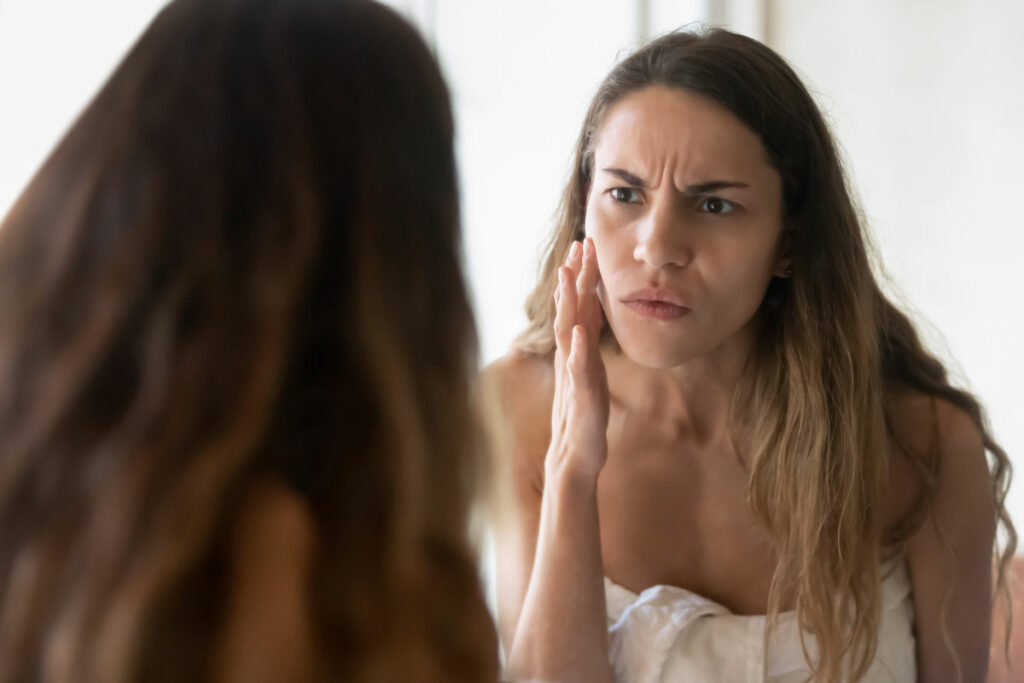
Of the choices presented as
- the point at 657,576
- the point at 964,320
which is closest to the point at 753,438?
the point at 657,576

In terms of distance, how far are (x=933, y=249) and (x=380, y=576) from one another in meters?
1.96

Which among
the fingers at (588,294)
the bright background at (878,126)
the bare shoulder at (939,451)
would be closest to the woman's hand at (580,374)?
the fingers at (588,294)

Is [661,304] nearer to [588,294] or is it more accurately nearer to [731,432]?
[588,294]

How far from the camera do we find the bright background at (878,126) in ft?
6.02

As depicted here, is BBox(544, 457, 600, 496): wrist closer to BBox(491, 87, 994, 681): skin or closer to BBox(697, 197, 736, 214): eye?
BBox(491, 87, 994, 681): skin

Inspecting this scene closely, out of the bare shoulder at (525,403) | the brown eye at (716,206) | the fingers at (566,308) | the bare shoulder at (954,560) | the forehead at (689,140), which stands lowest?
the bare shoulder at (954,560)

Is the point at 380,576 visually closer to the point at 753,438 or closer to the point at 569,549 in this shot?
the point at 569,549

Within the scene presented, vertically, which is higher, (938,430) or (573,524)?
(938,430)

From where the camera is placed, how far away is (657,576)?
1310 mm

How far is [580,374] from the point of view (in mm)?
1209

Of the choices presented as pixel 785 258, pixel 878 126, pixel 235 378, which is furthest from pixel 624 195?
pixel 878 126

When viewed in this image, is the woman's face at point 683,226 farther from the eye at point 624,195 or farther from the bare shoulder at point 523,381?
the bare shoulder at point 523,381

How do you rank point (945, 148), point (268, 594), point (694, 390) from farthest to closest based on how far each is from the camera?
point (945, 148) < point (694, 390) < point (268, 594)

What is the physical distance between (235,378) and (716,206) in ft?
2.45
